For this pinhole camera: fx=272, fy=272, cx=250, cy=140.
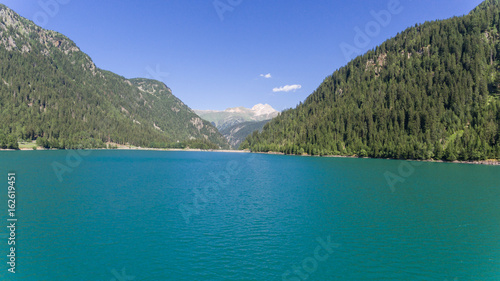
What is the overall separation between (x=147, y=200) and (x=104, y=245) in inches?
1002

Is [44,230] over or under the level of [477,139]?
under

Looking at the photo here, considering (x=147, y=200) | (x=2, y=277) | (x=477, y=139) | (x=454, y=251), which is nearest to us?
(x=2, y=277)

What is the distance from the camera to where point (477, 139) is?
18012cm

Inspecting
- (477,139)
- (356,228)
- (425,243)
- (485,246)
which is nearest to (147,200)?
(356,228)

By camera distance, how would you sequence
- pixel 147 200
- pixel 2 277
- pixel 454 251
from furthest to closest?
pixel 147 200, pixel 454 251, pixel 2 277

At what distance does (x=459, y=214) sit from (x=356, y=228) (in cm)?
2341

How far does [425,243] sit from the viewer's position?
1415 inches

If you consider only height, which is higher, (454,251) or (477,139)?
(477,139)

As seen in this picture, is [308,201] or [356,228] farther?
[308,201]

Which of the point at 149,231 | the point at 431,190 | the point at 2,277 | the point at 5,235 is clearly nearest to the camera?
the point at 2,277

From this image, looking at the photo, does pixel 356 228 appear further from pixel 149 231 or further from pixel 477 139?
pixel 477 139

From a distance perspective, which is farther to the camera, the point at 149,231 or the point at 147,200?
the point at 147,200

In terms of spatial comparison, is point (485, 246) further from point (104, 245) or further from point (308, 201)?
point (104, 245)

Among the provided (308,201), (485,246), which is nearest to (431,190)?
(308,201)
